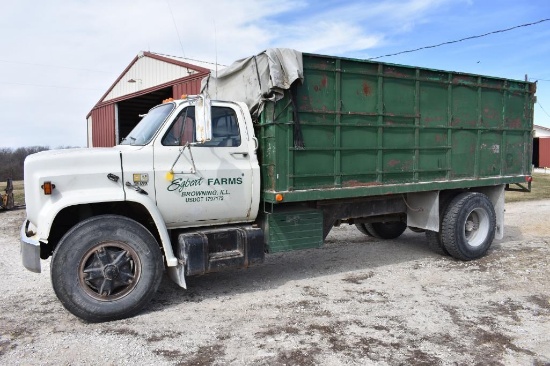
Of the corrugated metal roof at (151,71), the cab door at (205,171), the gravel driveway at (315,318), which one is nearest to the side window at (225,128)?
the cab door at (205,171)

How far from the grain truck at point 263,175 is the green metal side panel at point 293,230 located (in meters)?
0.02

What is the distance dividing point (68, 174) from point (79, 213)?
0.58 meters

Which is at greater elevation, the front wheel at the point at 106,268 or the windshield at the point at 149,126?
the windshield at the point at 149,126

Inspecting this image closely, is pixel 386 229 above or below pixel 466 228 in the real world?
below

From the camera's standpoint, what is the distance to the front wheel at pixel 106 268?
15.1ft

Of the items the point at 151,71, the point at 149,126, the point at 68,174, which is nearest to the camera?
the point at 68,174

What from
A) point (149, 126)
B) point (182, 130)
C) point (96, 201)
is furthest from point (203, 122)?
point (96, 201)

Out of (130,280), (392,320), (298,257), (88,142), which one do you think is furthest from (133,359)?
(88,142)

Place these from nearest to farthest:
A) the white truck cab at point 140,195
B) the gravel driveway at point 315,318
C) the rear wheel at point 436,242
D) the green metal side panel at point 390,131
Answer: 1. the gravel driveway at point 315,318
2. the white truck cab at point 140,195
3. the green metal side panel at point 390,131
4. the rear wheel at point 436,242

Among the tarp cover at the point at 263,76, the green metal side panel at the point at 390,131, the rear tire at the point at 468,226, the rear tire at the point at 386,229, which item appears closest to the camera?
the tarp cover at the point at 263,76

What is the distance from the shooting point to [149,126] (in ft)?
18.0

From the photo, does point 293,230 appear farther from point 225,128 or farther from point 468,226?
point 468,226

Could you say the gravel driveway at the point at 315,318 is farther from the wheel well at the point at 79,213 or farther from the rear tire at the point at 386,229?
the rear tire at the point at 386,229

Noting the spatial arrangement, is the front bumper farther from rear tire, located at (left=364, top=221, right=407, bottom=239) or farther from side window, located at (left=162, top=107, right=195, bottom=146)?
rear tire, located at (left=364, top=221, right=407, bottom=239)
